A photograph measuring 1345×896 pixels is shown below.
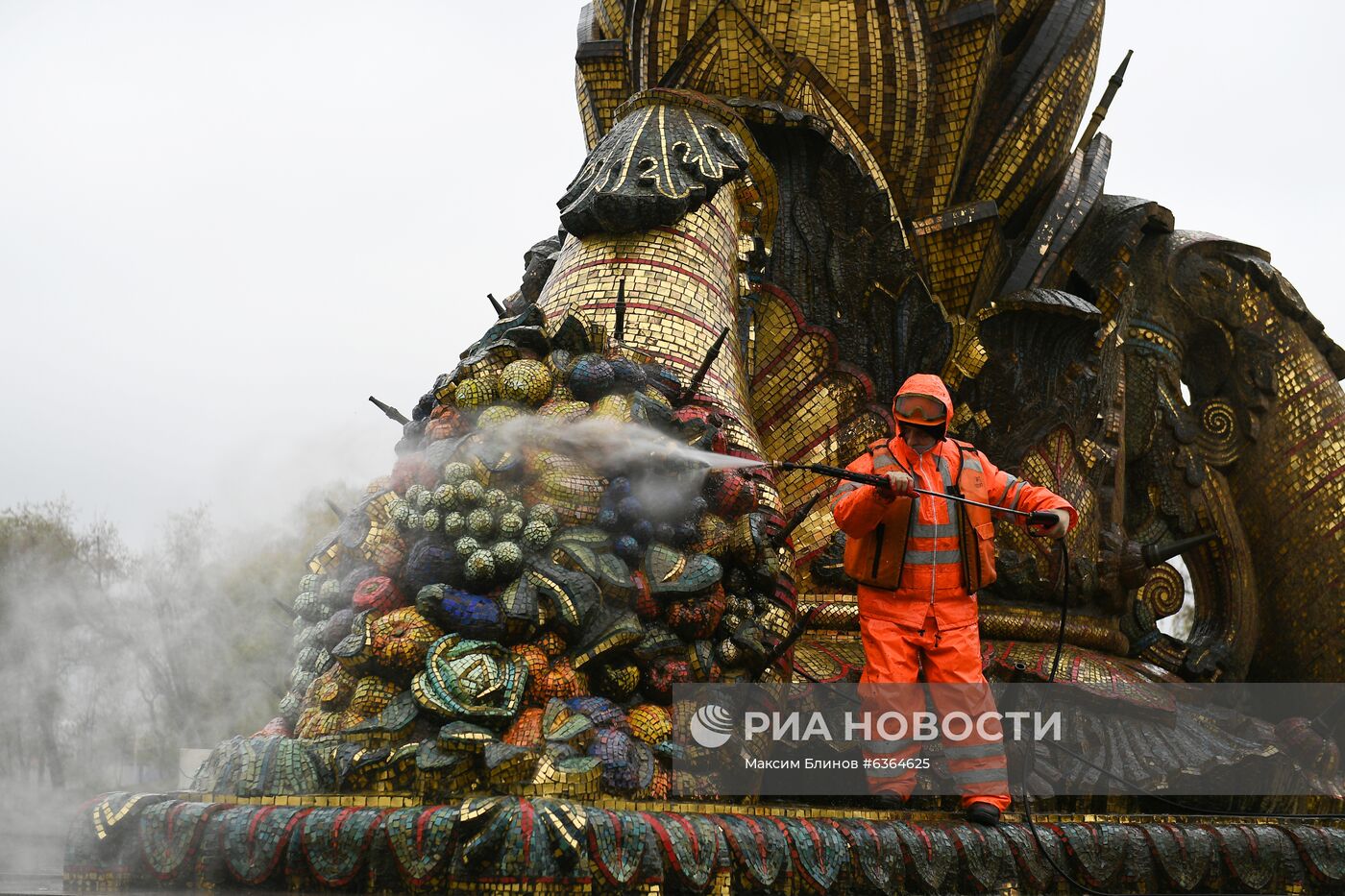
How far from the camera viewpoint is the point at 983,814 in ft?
16.3

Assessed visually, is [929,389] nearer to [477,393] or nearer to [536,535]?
[536,535]

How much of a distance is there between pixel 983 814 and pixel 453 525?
2.06 metres

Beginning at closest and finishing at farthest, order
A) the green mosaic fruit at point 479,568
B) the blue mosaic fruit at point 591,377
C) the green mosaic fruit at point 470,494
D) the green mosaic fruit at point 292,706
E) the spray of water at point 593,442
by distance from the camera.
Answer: the green mosaic fruit at point 479,568 → the green mosaic fruit at point 470,494 → the green mosaic fruit at point 292,706 → the spray of water at point 593,442 → the blue mosaic fruit at point 591,377

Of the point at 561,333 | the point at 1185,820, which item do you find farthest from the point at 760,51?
the point at 1185,820

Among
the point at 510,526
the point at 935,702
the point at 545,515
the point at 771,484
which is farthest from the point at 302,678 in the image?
the point at 935,702

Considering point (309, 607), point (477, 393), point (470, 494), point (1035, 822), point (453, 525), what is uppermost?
point (477, 393)

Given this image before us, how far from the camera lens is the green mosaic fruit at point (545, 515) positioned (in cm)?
484

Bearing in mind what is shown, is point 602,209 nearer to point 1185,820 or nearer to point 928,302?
point 928,302

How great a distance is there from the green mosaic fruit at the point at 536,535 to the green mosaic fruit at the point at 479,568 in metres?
0.17

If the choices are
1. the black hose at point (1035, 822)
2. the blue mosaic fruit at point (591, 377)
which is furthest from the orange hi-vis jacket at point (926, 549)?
the blue mosaic fruit at point (591, 377)

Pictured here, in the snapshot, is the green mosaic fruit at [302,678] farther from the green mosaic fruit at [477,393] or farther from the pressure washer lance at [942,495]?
the pressure washer lance at [942,495]

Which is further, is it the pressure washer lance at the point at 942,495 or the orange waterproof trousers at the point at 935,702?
the orange waterproof trousers at the point at 935,702

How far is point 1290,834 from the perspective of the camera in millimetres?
5816

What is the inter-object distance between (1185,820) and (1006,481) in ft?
5.45
